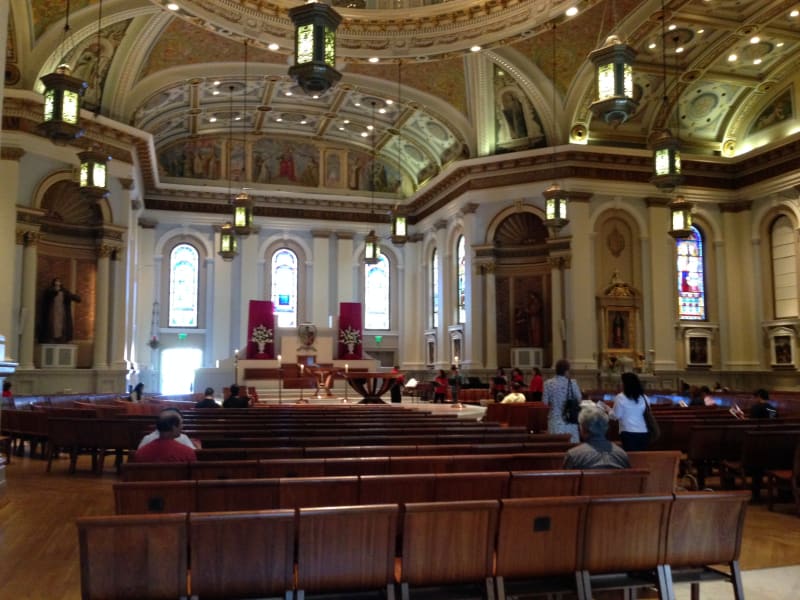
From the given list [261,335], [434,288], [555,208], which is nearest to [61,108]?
[555,208]

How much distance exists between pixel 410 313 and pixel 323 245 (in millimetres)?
4459

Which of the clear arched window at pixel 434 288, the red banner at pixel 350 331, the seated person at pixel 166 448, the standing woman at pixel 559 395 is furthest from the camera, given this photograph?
the clear arched window at pixel 434 288

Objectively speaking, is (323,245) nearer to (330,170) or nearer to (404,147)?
(330,170)

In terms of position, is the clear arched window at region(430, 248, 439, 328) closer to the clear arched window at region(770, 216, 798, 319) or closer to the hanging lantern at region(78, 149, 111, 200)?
the clear arched window at region(770, 216, 798, 319)

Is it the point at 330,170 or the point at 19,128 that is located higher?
the point at 330,170

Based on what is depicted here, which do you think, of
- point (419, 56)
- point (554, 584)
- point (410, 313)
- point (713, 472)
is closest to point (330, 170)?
point (410, 313)

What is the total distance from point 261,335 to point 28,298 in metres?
9.59

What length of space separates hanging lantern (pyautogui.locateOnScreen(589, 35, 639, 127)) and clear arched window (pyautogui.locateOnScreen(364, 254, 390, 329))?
2003 centimetres

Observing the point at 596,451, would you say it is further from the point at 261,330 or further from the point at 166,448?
the point at 261,330

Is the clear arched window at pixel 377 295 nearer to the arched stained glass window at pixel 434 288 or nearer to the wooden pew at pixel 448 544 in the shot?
the arched stained glass window at pixel 434 288

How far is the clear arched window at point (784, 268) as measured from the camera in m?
→ 20.9

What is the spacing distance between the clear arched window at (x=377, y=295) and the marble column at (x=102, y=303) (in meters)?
11.7

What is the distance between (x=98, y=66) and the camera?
18172 mm

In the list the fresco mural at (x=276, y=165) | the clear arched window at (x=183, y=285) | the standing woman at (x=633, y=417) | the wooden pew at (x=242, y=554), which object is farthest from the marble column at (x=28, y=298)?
the wooden pew at (x=242, y=554)
